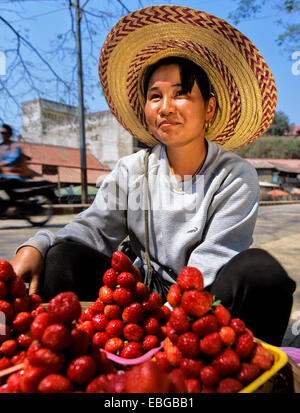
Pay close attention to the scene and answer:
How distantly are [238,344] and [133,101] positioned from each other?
5.38 ft

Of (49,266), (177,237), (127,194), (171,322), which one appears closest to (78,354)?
(171,322)

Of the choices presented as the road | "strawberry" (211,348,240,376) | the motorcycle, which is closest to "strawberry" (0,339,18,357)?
"strawberry" (211,348,240,376)

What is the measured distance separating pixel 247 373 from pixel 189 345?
0.17 meters

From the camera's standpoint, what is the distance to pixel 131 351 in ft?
3.51

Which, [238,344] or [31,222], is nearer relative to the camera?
[238,344]

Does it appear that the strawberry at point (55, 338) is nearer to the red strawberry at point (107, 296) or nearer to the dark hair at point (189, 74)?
the red strawberry at point (107, 296)

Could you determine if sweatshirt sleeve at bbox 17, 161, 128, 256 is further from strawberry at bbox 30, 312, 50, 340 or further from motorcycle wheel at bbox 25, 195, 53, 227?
motorcycle wheel at bbox 25, 195, 53, 227

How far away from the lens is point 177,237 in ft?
5.49

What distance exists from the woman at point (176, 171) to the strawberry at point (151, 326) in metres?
0.32

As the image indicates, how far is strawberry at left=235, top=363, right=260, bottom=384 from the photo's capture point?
85 cm

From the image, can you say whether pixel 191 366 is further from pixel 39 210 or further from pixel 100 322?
pixel 39 210

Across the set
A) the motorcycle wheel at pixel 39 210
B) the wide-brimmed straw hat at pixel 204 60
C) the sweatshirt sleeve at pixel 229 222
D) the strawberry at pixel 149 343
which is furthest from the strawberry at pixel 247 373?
the motorcycle wheel at pixel 39 210

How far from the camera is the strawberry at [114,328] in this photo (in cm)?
113
